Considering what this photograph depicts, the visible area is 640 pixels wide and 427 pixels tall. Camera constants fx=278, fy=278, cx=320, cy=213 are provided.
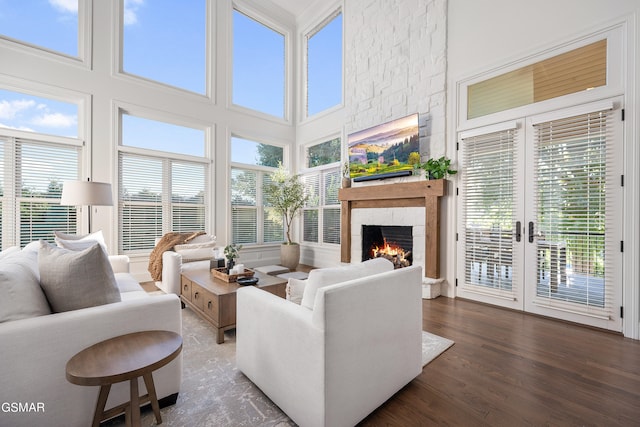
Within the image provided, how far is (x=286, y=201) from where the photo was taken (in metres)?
5.74

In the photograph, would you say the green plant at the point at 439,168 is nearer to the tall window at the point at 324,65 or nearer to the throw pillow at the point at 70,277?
the tall window at the point at 324,65

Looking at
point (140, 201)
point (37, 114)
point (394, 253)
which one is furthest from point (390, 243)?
point (37, 114)

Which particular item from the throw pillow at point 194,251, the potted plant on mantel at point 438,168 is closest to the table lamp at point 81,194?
the throw pillow at point 194,251

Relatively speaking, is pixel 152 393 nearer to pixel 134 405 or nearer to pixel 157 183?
pixel 134 405

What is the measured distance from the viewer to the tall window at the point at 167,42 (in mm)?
4613

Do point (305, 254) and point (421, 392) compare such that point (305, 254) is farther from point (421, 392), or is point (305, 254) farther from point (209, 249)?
point (421, 392)

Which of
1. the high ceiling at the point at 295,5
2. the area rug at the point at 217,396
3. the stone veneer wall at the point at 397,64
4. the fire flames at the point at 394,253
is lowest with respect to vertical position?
the area rug at the point at 217,396

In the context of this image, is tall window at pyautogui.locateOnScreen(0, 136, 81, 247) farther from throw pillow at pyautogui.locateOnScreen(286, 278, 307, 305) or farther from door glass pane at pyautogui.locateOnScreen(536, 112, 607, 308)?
door glass pane at pyautogui.locateOnScreen(536, 112, 607, 308)

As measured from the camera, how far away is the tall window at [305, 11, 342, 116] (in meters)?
5.77

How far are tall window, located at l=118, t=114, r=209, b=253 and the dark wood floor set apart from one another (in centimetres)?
440

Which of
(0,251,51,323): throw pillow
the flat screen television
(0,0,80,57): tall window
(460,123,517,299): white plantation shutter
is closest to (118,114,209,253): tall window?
(0,0,80,57): tall window

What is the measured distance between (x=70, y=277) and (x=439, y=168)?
12.6 feet

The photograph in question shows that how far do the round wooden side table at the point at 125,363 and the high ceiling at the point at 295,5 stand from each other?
6.89 meters

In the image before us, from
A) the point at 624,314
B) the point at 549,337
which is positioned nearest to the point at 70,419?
the point at 549,337
